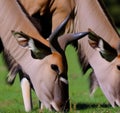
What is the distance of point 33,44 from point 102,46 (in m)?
1.17

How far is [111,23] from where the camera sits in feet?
39.2

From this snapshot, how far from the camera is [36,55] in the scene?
10.9 meters

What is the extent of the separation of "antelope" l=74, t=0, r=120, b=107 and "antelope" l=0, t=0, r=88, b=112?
0.63 meters

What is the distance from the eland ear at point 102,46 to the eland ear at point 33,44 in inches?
32.0

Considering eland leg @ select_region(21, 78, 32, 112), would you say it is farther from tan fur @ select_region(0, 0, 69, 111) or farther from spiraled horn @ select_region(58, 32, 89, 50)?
spiraled horn @ select_region(58, 32, 89, 50)

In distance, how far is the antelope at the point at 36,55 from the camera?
10656 millimetres

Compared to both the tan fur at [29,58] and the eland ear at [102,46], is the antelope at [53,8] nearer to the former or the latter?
the tan fur at [29,58]

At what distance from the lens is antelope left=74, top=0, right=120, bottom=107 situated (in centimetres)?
1129

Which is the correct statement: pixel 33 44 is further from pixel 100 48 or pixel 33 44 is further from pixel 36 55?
pixel 100 48

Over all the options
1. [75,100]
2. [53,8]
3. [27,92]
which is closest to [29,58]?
[27,92]

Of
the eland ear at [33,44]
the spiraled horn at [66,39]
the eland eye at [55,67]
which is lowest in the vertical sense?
the eland eye at [55,67]

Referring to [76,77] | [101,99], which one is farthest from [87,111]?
[76,77]

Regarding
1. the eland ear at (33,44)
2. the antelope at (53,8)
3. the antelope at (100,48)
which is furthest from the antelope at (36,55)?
the antelope at (53,8)

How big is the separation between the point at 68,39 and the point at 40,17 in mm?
1781
